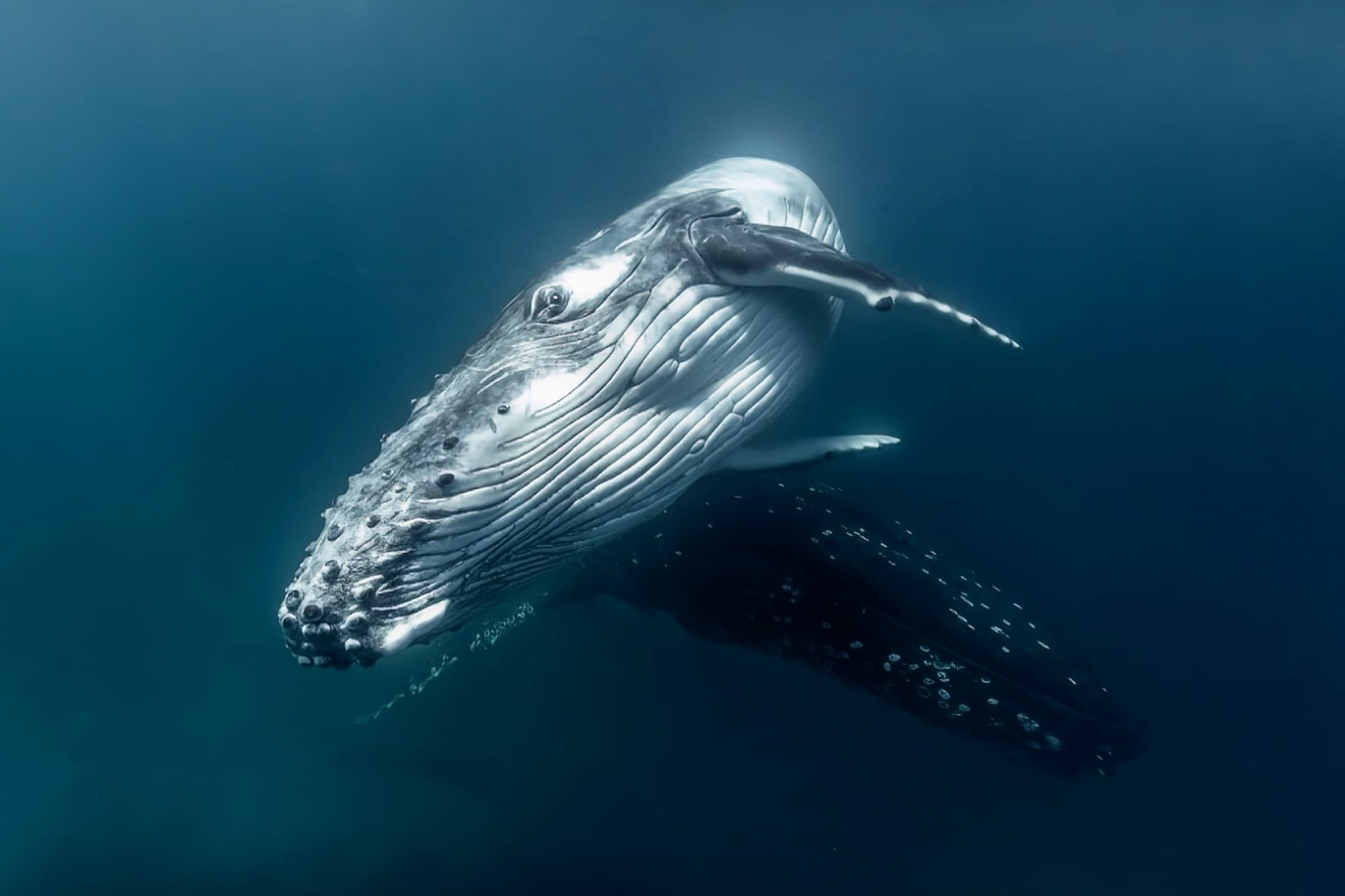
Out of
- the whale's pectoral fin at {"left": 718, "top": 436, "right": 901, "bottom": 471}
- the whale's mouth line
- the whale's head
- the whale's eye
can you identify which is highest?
the whale's eye

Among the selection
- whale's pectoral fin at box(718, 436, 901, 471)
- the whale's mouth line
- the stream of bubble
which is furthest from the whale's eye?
the stream of bubble

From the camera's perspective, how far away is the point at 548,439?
221 inches

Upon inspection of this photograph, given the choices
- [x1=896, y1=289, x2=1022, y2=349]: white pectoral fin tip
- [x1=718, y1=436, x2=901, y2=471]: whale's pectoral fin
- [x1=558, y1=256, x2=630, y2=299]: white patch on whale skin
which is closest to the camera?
[x1=558, y1=256, x2=630, y2=299]: white patch on whale skin

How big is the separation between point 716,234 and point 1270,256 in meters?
10.3

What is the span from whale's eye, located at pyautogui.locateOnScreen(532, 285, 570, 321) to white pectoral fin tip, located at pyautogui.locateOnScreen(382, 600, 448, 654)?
7.79 feet

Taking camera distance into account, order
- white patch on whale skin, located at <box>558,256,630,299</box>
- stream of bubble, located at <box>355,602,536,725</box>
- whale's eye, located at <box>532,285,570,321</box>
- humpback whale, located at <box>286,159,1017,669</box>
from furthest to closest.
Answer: stream of bubble, located at <box>355,602,536,725</box> < white patch on whale skin, located at <box>558,256,630,299</box> < whale's eye, located at <box>532,285,570,321</box> < humpback whale, located at <box>286,159,1017,669</box>

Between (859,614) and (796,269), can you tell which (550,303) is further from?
(859,614)

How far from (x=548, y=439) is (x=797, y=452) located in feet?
11.1

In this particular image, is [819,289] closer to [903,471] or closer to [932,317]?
[932,317]

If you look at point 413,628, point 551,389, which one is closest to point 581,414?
point 551,389

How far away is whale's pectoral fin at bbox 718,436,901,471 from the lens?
314 inches


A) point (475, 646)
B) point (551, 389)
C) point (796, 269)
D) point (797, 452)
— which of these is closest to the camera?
point (551, 389)

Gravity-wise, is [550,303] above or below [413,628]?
above

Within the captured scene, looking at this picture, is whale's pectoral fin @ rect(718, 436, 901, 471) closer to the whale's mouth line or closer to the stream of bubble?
the stream of bubble
